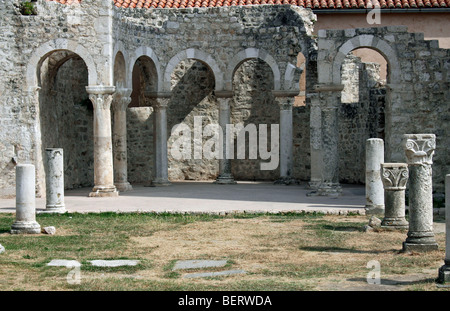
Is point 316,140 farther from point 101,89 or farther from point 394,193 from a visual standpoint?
point 394,193

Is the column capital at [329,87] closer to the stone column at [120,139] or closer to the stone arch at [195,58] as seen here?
the stone arch at [195,58]

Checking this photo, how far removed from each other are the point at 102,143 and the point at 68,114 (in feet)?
11.6

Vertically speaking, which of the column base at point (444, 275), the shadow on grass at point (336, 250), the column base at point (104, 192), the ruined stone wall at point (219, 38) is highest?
the ruined stone wall at point (219, 38)

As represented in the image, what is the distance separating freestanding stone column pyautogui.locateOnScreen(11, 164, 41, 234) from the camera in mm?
12586

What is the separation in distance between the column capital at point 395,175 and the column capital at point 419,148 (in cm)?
174

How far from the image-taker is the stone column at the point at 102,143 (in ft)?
Answer: 60.8

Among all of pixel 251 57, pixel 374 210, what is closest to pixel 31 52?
pixel 251 57

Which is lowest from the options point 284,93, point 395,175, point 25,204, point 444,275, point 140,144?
point 444,275

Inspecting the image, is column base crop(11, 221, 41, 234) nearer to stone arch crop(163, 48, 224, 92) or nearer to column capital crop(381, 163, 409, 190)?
column capital crop(381, 163, 409, 190)

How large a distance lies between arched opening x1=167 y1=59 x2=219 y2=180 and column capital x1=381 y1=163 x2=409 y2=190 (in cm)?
1312

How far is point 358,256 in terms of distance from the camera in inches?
399

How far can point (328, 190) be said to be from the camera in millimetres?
17953

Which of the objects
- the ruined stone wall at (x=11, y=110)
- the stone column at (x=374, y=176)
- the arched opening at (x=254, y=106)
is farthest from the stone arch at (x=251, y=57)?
the stone column at (x=374, y=176)
